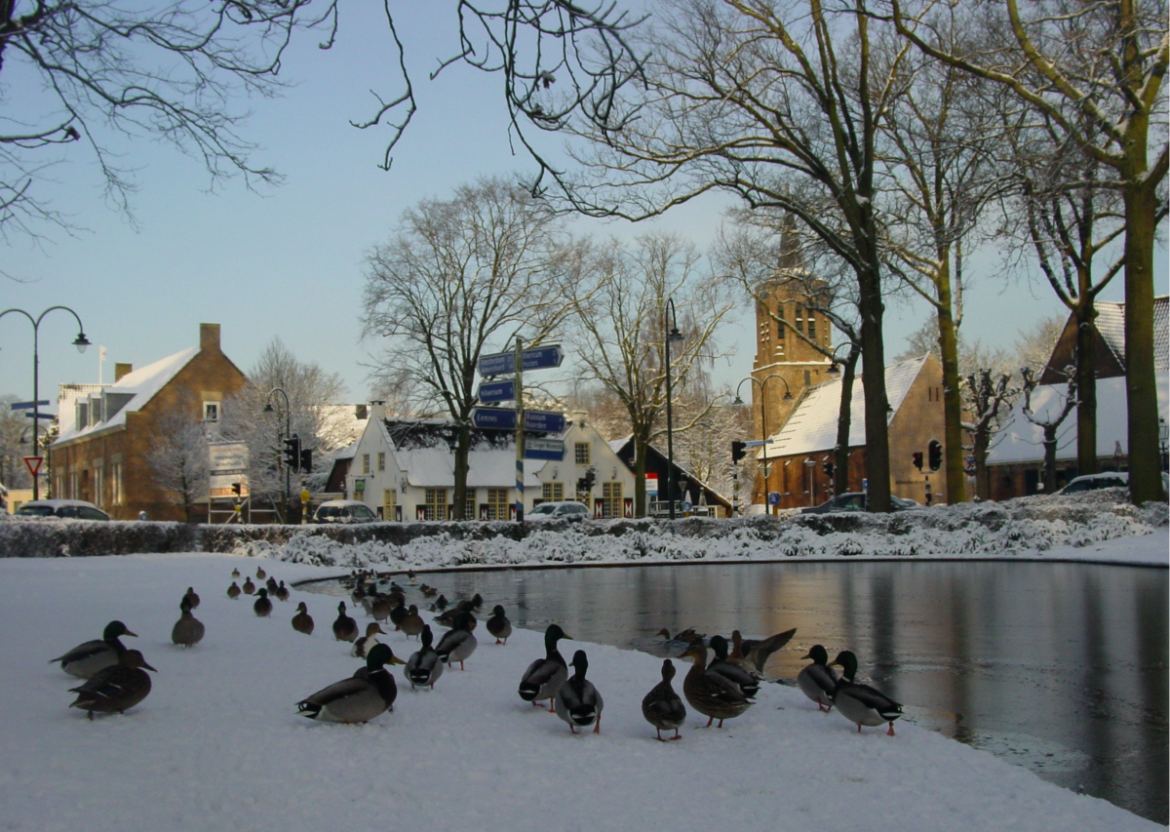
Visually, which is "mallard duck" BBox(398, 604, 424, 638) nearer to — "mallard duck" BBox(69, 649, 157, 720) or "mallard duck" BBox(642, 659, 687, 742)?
"mallard duck" BBox(69, 649, 157, 720)

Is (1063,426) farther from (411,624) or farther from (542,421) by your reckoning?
(411,624)

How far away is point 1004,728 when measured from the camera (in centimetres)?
703

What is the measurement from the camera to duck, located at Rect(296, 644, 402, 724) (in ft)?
20.3

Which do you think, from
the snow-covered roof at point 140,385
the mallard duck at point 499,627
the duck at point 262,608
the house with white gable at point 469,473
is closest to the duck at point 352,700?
the mallard duck at point 499,627

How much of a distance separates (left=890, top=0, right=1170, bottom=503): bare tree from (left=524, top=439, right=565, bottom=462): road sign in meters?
11.9

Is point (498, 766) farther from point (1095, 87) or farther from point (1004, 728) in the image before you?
point (1095, 87)

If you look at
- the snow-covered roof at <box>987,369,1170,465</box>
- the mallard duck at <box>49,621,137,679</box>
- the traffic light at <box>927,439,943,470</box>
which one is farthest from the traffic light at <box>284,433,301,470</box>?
the traffic light at <box>927,439,943,470</box>

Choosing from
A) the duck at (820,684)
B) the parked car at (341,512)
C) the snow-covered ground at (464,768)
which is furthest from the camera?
the parked car at (341,512)

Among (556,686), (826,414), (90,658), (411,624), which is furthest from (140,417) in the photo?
(556,686)

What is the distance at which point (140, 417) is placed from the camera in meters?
66.8

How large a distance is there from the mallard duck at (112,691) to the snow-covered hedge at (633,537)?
762 inches

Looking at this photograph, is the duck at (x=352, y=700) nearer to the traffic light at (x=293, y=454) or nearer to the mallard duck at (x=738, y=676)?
the mallard duck at (x=738, y=676)

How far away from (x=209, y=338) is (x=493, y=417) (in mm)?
50758

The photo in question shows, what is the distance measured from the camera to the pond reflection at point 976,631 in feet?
21.8
